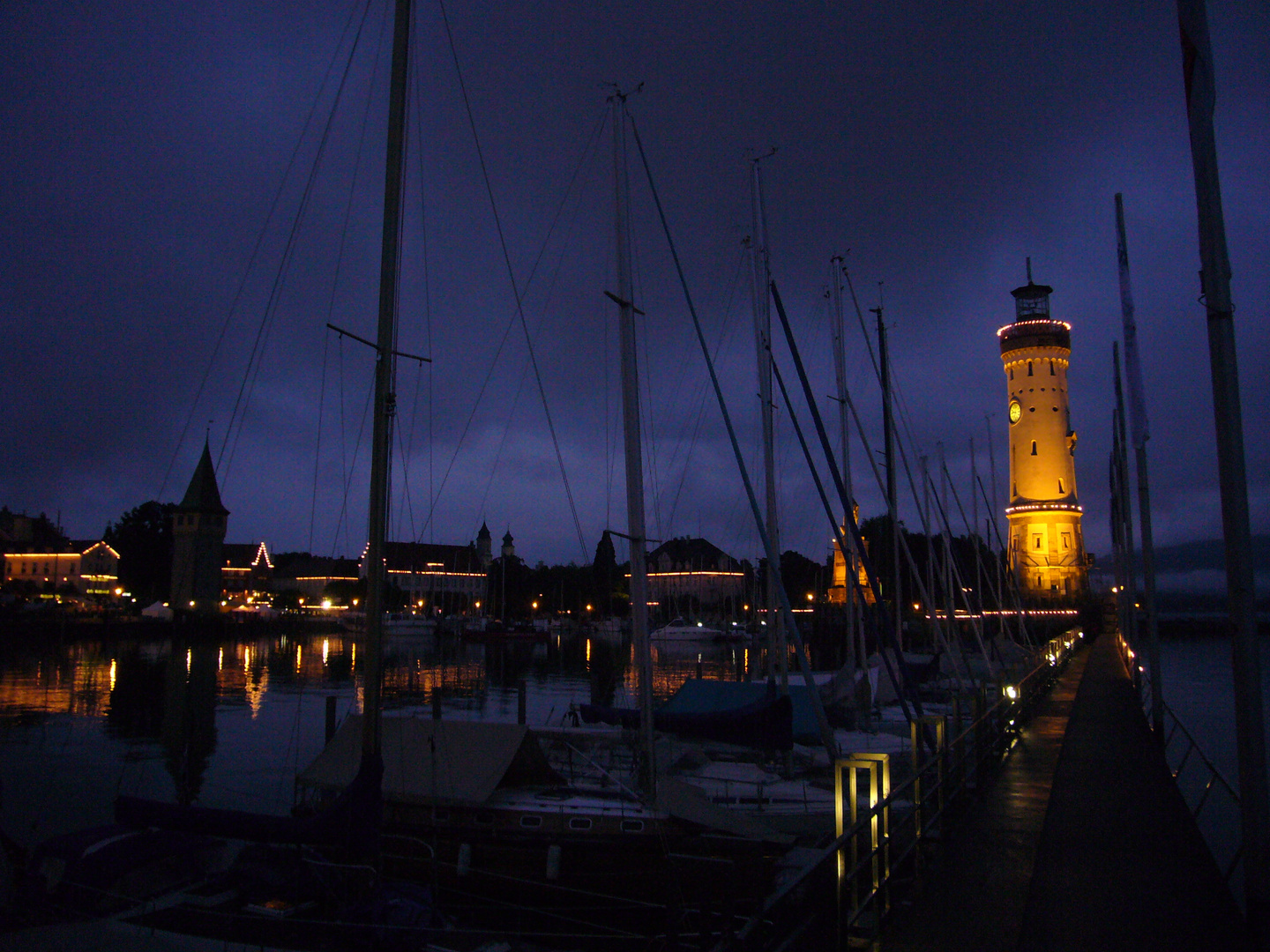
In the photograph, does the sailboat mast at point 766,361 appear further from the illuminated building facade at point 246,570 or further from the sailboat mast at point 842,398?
the illuminated building facade at point 246,570

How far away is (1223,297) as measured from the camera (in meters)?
7.16

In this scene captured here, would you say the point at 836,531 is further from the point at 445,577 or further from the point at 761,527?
the point at 445,577

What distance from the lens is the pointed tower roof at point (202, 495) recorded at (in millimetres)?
114438

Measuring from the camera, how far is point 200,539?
11106cm

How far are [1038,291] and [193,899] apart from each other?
10124 cm

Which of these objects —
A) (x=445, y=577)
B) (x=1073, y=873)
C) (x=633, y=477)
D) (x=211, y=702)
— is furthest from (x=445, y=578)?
(x=1073, y=873)

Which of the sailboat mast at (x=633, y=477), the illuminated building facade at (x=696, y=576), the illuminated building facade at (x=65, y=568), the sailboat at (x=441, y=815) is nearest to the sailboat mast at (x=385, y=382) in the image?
the sailboat at (x=441, y=815)

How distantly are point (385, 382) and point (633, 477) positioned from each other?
494 centimetres

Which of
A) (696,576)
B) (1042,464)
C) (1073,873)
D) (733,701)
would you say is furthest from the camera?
(696,576)

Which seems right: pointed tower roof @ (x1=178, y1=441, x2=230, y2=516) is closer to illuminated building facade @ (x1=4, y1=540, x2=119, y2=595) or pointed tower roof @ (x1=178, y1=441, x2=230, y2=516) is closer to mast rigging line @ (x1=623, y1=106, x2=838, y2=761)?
illuminated building facade @ (x1=4, y1=540, x2=119, y2=595)

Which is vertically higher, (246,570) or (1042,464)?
(1042,464)

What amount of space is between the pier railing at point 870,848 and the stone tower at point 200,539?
111 metres

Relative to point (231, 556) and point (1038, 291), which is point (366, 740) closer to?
point (1038, 291)

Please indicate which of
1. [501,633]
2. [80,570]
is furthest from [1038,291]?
[80,570]
